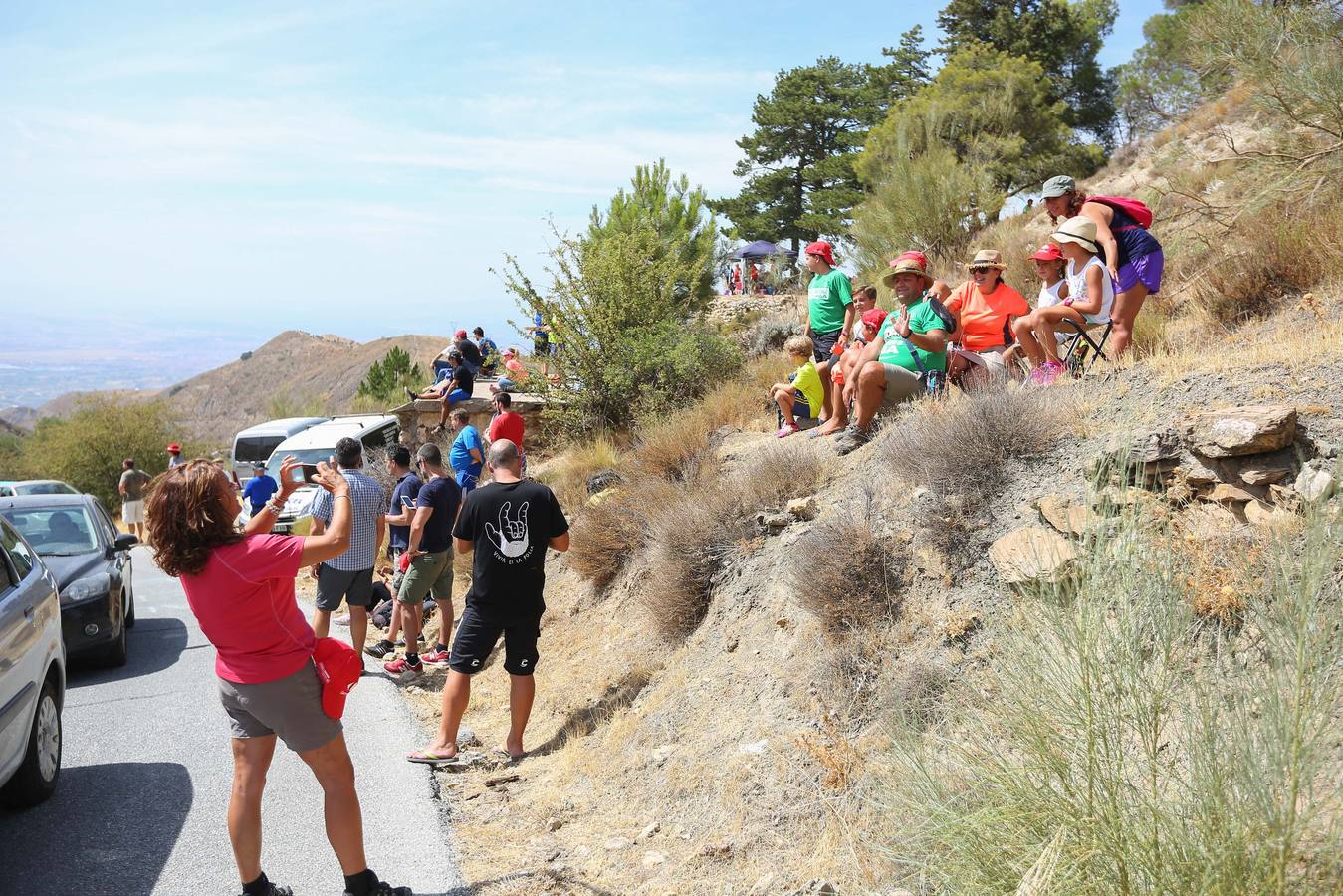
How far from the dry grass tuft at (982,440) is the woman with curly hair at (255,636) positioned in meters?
3.56

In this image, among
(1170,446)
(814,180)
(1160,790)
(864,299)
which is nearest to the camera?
(1160,790)

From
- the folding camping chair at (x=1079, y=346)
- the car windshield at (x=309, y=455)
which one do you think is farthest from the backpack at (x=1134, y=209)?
the car windshield at (x=309, y=455)

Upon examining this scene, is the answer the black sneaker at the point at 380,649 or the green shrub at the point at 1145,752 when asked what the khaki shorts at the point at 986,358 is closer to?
the green shrub at the point at 1145,752

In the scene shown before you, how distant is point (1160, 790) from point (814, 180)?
37728 millimetres

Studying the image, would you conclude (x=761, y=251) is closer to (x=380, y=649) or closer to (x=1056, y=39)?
(x=1056, y=39)

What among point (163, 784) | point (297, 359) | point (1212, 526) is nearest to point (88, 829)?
point (163, 784)

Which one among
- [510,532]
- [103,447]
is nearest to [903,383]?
[510,532]

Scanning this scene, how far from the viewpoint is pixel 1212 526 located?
15.4ft

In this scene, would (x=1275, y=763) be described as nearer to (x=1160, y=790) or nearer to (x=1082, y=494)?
(x=1160, y=790)

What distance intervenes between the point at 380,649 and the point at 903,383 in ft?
17.3

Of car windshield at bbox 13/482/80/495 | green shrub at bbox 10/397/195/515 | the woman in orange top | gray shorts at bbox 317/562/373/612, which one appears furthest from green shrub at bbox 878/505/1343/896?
green shrub at bbox 10/397/195/515

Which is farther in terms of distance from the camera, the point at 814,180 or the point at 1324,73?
the point at 814,180

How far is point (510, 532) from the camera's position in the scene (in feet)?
21.0

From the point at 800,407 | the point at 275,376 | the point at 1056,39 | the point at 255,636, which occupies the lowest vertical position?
the point at 275,376
